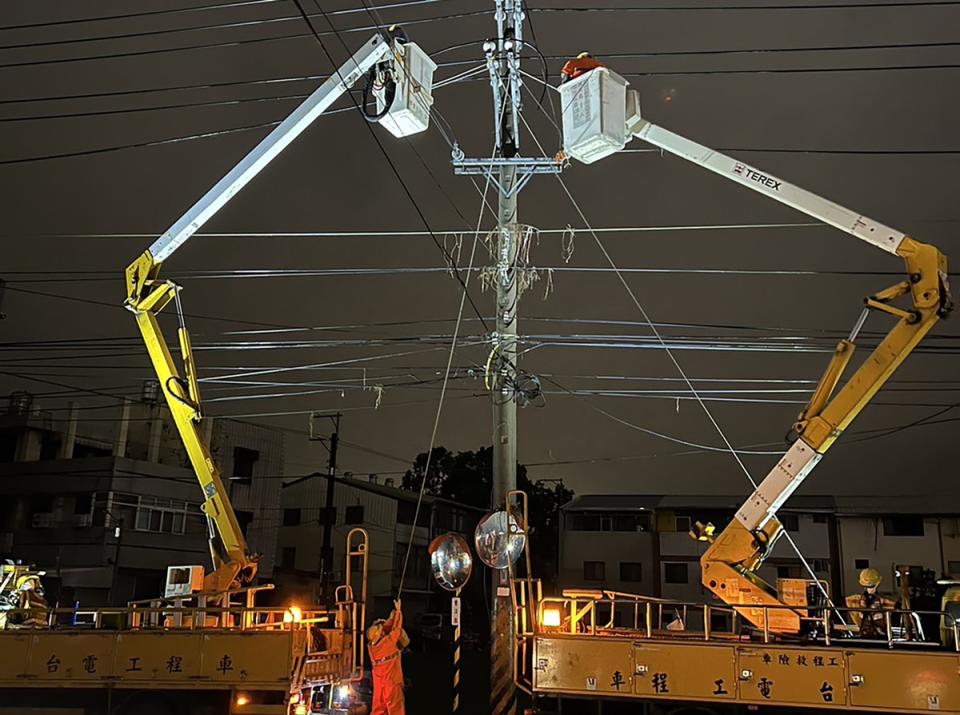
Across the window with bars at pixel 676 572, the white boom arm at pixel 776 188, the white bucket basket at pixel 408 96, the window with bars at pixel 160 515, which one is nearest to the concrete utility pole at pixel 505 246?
the white boom arm at pixel 776 188

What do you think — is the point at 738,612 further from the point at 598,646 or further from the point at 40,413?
the point at 40,413

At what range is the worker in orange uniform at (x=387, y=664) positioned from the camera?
40.6ft

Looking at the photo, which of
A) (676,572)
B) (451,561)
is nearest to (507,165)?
(451,561)

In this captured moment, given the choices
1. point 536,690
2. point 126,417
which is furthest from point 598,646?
point 126,417

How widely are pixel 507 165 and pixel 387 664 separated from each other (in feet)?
30.5

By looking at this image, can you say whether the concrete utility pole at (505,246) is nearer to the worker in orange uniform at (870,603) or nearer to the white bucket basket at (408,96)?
the white bucket basket at (408,96)

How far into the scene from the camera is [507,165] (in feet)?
52.6

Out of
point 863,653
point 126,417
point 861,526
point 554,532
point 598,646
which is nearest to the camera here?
point 863,653

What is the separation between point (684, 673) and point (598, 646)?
116cm

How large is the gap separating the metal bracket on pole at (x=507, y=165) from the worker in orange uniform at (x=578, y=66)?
3.71m

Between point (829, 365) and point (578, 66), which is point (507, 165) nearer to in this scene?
point (578, 66)

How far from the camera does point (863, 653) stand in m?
10.5

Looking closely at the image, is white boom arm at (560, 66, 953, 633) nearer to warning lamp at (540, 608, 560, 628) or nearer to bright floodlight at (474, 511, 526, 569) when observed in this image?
warning lamp at (540, 608, 560, 628)

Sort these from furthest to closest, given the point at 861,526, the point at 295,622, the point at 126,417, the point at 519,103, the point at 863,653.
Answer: the point at 126,417 < the point at 861,526 < the point at 519,103 < the point at 295,622 < the point at 863,653
